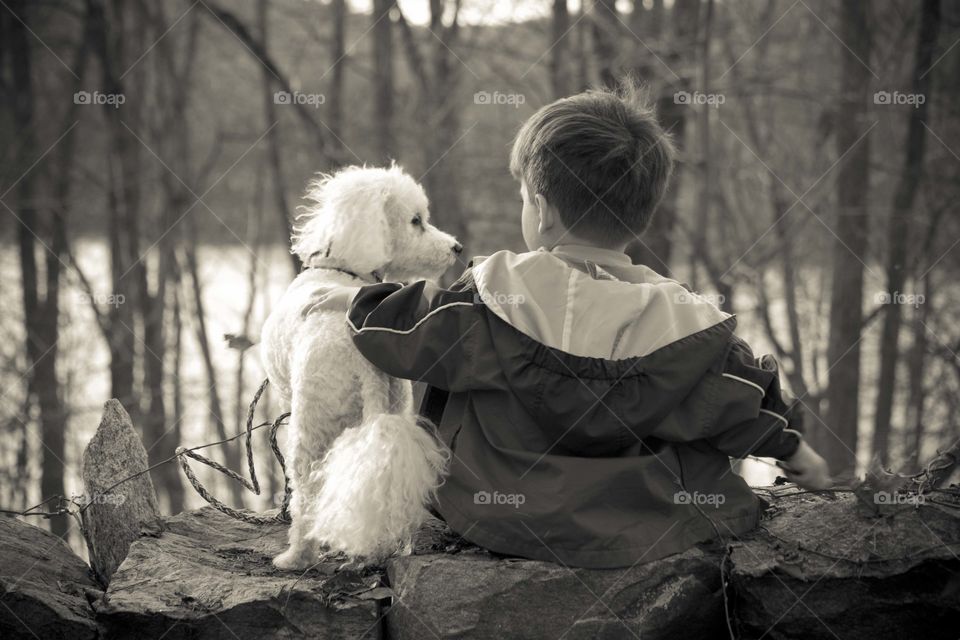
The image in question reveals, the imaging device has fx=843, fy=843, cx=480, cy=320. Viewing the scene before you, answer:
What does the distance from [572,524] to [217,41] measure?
13.5 meters

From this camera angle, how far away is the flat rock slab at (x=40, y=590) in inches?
97.7

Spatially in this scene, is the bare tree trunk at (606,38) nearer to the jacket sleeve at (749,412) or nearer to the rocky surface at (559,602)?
the jacket sleeve at (749,412)

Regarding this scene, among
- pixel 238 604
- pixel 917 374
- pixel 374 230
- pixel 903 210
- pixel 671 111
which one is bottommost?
pixel 238 604

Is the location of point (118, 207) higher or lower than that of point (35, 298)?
higher

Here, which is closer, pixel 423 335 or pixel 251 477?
pixel 423 335

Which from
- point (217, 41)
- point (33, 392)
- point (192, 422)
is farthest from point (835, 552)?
point (217, 41)

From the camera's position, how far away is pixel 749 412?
93.5 inches

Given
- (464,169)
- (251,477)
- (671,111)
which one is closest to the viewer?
(251,477)

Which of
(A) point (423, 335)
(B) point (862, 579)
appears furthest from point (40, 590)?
(B) point (862, 579)

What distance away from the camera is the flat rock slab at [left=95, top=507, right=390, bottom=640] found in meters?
2.46

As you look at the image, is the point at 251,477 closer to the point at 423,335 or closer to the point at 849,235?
the point at 423,335

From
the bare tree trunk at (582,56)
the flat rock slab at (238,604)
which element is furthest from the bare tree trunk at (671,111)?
the flat rock slab at (238,604)

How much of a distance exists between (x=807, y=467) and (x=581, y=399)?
0.73m

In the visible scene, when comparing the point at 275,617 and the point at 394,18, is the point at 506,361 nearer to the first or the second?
the point at 275,617
